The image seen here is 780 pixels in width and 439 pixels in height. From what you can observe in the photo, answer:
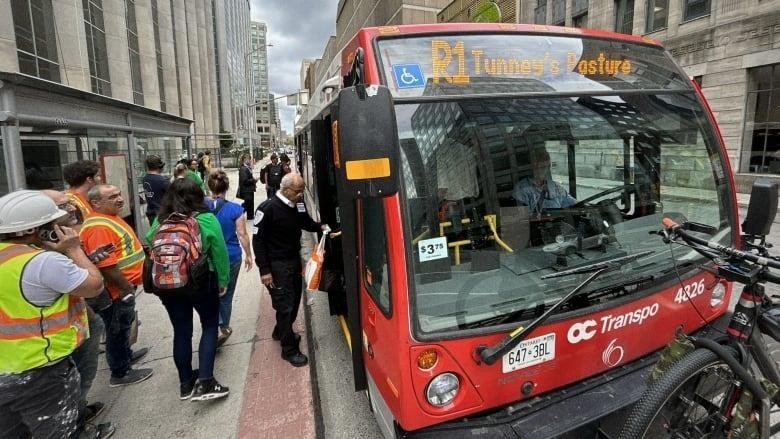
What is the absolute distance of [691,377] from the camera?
6.41ft

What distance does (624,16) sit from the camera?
1919 cm

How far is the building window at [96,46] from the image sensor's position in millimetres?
18641

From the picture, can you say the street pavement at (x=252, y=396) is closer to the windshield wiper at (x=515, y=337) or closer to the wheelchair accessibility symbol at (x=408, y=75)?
the windshield wiper at (x=515, y=337)

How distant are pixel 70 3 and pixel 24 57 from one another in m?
Result: 3.19

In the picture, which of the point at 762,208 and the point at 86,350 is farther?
the point at 86,350

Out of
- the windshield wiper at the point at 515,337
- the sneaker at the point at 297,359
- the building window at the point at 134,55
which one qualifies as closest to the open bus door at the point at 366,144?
the windshield wiper at the point at 515,337

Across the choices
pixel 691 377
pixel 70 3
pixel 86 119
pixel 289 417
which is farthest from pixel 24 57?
pixel 691 377

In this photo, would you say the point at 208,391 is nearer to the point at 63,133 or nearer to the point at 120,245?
the point at 120,245

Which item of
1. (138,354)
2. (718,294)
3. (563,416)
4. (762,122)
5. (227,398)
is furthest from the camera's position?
(762,122)

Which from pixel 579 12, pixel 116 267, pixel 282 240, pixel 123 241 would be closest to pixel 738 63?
pixel 579 12

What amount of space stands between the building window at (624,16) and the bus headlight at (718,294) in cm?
2014

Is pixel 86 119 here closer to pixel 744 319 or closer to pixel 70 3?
pixel 744 319

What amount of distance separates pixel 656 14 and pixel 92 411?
72.7ft

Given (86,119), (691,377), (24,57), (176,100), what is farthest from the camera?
(176,100)
